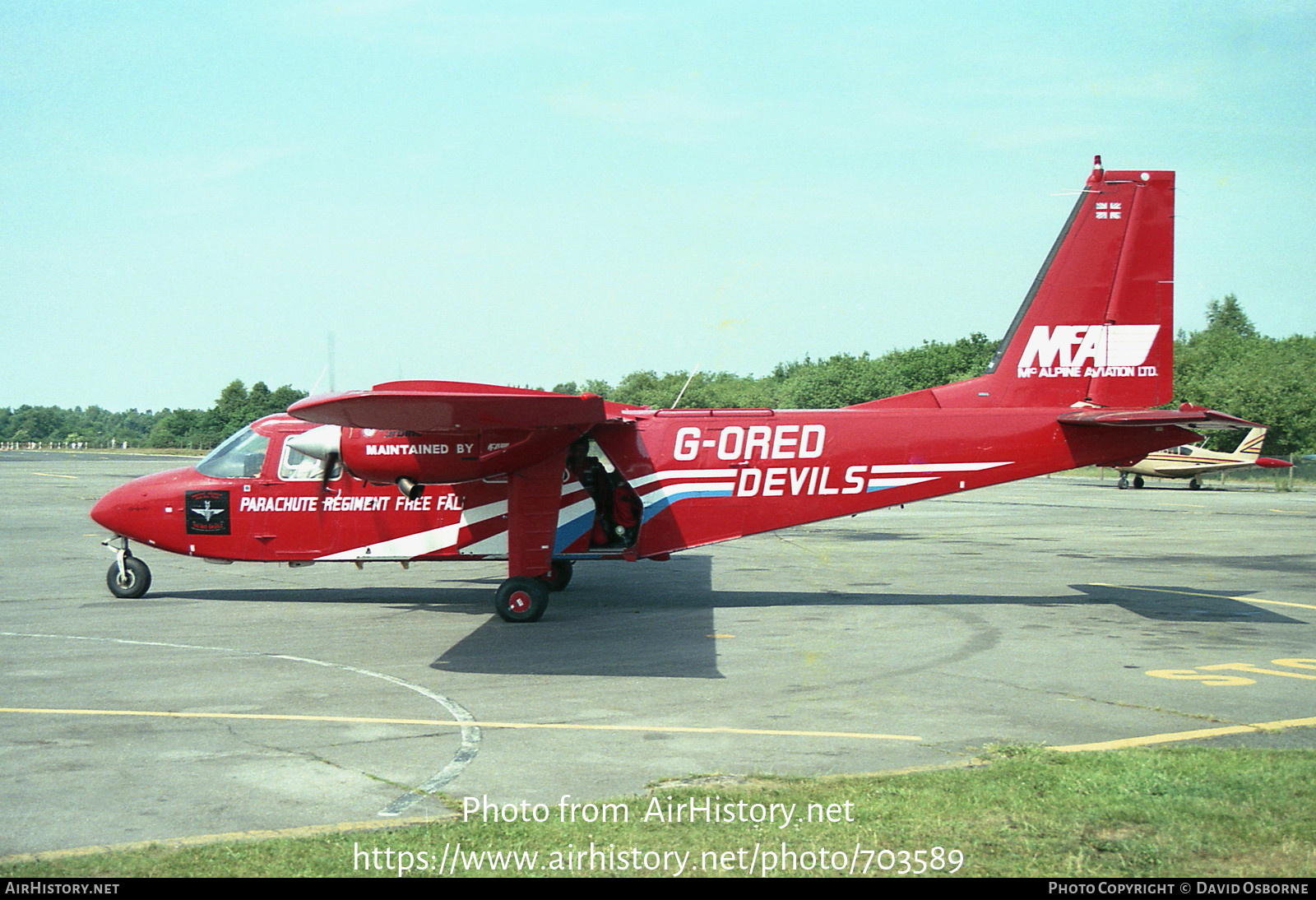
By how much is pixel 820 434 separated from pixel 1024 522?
1846 cm

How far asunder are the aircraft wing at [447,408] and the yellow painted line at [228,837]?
560 centimetres

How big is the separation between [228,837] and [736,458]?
10189 mm

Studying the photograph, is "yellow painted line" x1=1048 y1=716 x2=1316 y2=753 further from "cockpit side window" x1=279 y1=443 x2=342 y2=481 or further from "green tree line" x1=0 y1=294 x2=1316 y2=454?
"green tree line" x1=0 y1=294 x2=1316 y2=454

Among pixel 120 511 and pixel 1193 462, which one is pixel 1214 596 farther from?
pixel 1193 462

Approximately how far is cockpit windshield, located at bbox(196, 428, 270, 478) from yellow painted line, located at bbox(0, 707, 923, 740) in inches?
274

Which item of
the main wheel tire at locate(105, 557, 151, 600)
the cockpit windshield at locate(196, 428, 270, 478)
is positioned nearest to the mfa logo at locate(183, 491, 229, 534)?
the cockpit windshield at locate(196, 428, 270, 478)

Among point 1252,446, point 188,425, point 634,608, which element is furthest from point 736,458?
point 188,425

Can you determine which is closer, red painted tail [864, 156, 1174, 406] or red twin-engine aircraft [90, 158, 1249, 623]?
red twin-engine aircraft [90, 158, 1249, 623]

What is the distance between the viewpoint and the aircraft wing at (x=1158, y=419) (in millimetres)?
A: 13219

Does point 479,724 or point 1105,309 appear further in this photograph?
point 1105,309

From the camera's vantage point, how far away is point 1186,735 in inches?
337

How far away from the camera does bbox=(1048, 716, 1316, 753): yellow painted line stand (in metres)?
8.12

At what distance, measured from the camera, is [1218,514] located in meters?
34.9

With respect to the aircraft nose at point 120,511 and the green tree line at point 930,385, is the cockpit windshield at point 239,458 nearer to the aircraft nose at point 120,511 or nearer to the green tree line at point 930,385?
the aircraft nose at point 120,511
